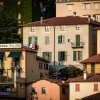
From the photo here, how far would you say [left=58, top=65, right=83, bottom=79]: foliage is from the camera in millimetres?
155500

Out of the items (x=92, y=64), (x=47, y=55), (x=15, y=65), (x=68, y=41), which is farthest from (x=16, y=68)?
(x=68, y=41)

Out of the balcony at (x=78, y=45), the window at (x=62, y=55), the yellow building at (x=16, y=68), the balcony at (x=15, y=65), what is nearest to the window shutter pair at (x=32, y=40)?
the window at (x=62, y=55)

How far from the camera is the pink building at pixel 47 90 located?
14038 centimetres

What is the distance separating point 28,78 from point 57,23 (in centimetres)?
2099

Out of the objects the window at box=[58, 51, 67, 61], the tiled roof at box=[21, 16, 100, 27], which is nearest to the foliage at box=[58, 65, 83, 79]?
the window at box=[58, 51, 67, 61]

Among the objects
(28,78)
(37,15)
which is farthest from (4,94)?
(37,15)

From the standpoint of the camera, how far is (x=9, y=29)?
6476 inches

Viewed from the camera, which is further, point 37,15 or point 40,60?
point 37,15

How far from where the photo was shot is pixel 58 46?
162375 millimetres

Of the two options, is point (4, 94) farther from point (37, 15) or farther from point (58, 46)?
point (37, 15)

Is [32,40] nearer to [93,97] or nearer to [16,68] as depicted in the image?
[16,68]

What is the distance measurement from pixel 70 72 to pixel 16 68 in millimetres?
14716

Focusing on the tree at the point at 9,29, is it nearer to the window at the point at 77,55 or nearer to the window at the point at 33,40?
the window at the point at 33,40

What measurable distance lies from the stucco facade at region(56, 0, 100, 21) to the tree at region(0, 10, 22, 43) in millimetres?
13570
